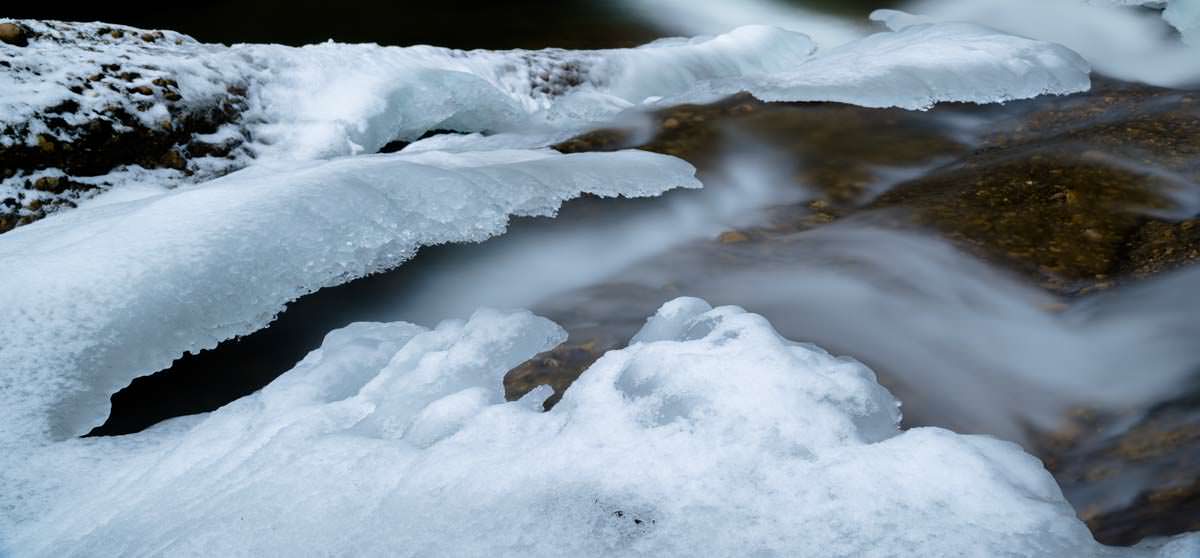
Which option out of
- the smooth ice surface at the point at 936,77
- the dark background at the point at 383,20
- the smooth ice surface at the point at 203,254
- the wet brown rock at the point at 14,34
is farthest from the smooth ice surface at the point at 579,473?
the dark background at the point at 383,20

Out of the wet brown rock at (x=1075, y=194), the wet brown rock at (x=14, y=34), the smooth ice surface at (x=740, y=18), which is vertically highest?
the wet brown rock at (x=14, y=34)

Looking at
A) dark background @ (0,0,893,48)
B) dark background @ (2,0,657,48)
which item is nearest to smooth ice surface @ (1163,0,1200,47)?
dark background @ (0,0,893,48)

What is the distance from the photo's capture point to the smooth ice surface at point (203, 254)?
279 centimetres

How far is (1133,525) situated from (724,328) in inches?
44.6

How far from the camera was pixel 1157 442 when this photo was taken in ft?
7.09

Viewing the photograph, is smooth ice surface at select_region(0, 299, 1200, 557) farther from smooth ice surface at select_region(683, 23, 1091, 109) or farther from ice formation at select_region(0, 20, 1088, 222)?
smooth ice surface at select_region(683, 23, 1091, 109)

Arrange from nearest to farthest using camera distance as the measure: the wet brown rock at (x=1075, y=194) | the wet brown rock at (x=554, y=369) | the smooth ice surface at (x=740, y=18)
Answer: the wet brown rock at (x=554, y=369)
the wet brown rock at (x=1075, y=194)
the smooth ice surface at (x=740, y=18)

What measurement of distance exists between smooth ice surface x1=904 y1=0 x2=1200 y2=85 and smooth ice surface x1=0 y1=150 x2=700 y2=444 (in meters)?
5.09

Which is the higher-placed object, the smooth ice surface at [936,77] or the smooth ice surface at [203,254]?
the smooth ice surface at [936,77]

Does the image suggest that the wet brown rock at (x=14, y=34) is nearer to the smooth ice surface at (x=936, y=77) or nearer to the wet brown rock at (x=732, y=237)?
the wet brown rock at (x=732, y=237)

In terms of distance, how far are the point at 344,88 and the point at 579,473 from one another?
4095mm

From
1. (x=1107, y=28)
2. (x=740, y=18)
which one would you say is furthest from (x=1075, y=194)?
(x=740, y=18)

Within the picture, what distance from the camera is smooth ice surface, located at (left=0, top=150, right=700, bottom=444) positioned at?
2789mm

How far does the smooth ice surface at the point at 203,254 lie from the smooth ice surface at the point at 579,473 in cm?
32
